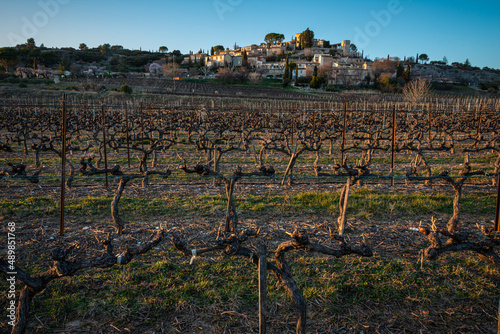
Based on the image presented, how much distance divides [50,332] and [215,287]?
2016mm

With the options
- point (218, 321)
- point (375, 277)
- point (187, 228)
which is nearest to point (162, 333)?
point (218, 321)

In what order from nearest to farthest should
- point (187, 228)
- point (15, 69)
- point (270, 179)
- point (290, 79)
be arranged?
point (187, 228) < point (270, 179) < point (15, 69) < point (290, 79)

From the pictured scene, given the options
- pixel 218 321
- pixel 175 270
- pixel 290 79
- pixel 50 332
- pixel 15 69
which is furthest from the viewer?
pixel 290 79

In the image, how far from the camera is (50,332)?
3396 millimetres

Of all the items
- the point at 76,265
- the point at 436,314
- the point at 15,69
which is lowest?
the point at 436,314

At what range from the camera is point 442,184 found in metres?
9.62

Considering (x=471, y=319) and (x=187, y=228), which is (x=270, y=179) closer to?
(x=187, y=228)

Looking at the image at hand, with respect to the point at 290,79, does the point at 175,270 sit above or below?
below

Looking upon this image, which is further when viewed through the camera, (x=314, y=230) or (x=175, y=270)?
(x=314, y=230)

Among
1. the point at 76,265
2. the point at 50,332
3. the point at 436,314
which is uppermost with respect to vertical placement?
the point at 76,265

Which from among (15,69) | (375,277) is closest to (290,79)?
(15,69)

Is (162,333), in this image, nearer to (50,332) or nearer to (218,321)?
(218,321)

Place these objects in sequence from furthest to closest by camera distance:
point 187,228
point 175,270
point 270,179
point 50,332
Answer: point 270,179 < point 187,228 < point 175,270 < point 50,332

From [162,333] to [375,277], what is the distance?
3157mm
